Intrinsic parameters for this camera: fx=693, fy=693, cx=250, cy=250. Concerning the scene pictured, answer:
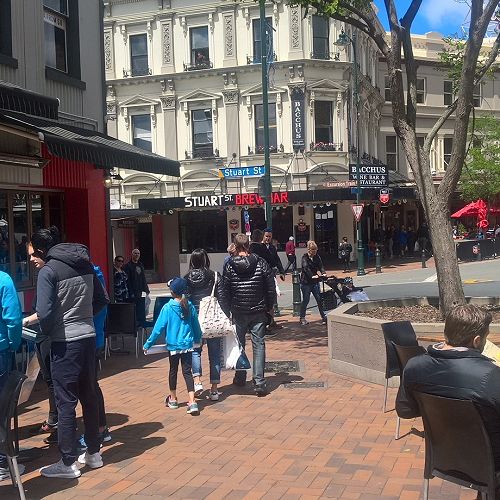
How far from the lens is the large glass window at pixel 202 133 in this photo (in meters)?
30.9

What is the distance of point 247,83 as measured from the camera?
99.1 ft

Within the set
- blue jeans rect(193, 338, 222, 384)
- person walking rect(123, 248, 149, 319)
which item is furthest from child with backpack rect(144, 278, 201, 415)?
person walking rect(123, 248, 149, 319)

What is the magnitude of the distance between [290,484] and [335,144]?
85.2 feet

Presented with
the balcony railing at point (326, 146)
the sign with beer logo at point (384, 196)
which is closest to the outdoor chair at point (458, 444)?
the sign with beer logo at point (384, 196)

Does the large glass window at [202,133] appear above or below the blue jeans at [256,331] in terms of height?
above

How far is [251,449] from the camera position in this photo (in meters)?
5.82

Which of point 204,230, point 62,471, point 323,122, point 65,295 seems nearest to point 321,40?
point 323,122

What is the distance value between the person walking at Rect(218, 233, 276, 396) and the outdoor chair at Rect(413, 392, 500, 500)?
4.06m

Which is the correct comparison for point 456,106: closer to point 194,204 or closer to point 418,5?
point 418,5

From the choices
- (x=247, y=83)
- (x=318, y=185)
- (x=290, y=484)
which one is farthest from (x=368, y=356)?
(x=247, y=83)

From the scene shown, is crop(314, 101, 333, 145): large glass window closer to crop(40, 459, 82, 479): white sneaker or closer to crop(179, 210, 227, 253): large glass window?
crop(179, 210, 227, 253): large glass window

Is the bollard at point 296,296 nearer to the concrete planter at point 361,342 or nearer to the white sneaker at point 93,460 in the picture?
the concrete planter at point 361,342

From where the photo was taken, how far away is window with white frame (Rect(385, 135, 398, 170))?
38406 millimetres

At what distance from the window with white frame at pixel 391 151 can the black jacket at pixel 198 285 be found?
1257 inches
